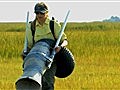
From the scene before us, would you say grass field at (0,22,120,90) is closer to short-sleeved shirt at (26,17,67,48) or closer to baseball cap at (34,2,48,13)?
short-sleeved shirt at (26,17,67,48)

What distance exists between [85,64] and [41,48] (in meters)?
7.31

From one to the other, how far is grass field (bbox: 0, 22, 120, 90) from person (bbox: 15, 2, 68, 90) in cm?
280

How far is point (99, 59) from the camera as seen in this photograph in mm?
14133

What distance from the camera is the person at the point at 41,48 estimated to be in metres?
5.54

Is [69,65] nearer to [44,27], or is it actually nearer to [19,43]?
[44,27]

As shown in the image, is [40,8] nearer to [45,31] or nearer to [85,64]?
[45,31]

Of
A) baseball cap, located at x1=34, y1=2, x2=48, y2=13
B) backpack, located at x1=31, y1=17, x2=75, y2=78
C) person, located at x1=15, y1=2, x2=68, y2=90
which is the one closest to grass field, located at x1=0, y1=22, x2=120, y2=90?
backpack, located at x1=31, y1=17, x2=75, y2=78

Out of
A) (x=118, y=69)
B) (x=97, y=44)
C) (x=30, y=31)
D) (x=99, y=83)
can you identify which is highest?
(x=30, y=31)

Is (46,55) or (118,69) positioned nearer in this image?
(46,55)

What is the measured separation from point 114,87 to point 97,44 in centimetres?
1011

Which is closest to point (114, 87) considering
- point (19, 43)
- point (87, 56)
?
point (87, 56)

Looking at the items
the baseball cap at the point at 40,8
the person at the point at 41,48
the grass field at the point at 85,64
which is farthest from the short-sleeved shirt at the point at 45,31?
the grass field at the point at 85,64

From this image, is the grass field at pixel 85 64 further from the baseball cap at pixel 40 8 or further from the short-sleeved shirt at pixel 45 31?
the baseball cap at pixel 40 8

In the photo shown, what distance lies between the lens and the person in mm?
5539
